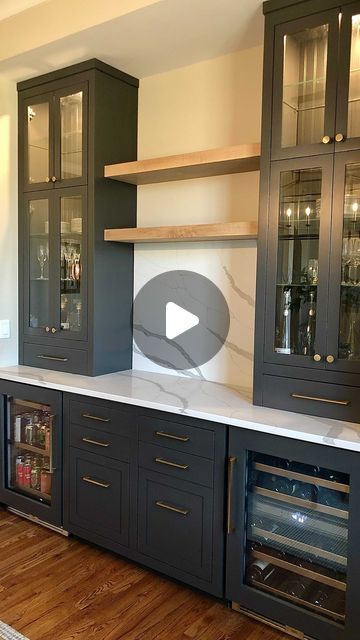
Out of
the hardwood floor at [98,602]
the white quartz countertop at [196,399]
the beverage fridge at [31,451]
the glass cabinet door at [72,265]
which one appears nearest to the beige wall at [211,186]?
the white quartz countertop at [196,399]

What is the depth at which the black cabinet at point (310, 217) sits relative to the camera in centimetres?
199

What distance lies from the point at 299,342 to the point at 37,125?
7.03 feet

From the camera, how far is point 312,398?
82.1 inches

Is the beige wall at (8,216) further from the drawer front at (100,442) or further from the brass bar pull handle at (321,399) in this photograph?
the brass bar pull handle at (321,399)

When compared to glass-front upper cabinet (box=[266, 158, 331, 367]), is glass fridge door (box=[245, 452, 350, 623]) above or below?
below

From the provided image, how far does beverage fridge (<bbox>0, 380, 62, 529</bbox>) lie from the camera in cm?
273

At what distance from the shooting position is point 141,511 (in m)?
2.39

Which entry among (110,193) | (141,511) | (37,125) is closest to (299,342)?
(141,511)

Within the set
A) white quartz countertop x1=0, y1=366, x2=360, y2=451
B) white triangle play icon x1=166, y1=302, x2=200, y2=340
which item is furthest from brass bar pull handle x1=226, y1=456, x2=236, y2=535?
white triangle play icon x1=166, y1=302, x2=200, y2=340

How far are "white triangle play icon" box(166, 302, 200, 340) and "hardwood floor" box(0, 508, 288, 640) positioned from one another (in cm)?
127

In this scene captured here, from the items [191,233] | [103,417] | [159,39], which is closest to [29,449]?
[103,417]
